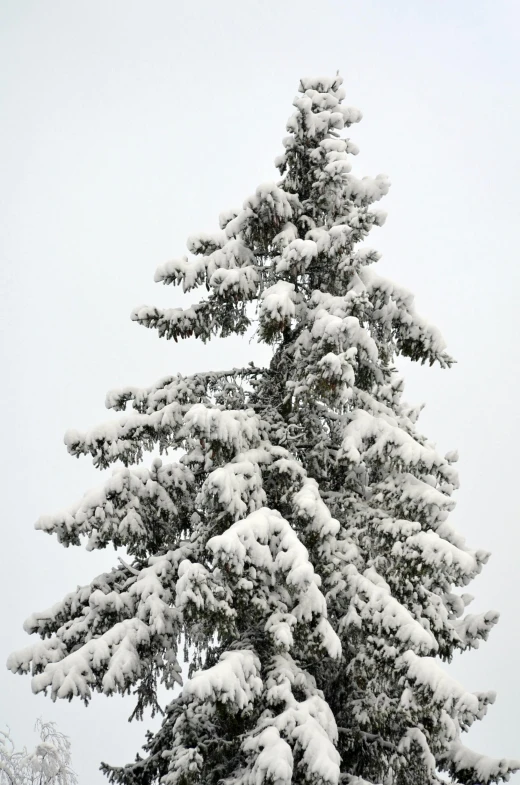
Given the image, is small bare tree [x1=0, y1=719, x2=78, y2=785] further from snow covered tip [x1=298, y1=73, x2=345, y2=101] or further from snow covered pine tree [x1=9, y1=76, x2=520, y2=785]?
snow covered tip [x1=298, y1=73, x2=345, y2=101]

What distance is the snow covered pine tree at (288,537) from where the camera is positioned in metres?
7.52

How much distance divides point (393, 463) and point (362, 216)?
3045 millimetres

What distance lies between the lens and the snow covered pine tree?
7.52 m

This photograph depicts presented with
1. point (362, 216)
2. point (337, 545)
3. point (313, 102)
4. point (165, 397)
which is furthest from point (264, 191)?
point (337, 545)

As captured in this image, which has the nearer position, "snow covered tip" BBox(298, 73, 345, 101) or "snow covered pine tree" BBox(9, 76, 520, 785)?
"snow covered pine tree" BBox(9, 76, 520, 785)

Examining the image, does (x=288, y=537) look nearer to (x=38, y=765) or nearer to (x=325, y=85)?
(x=38, y=765)

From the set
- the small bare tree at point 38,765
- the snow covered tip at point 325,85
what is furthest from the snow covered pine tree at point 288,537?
the small bare tree at point 38,765

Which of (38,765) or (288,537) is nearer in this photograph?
(288,537)

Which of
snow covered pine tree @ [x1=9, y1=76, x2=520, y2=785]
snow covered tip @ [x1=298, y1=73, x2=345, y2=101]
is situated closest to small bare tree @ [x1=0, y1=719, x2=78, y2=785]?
snow covered pine tree @ [x1=9, y1=76, x2=520, y2=785]

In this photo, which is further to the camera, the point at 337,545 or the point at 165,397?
the point at 165,397

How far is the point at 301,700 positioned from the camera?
8047 mm

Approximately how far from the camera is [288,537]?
7.54 meters

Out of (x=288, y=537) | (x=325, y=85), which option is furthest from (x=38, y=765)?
(x=325, y=85)

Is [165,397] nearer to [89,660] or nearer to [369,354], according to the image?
[369,354]
